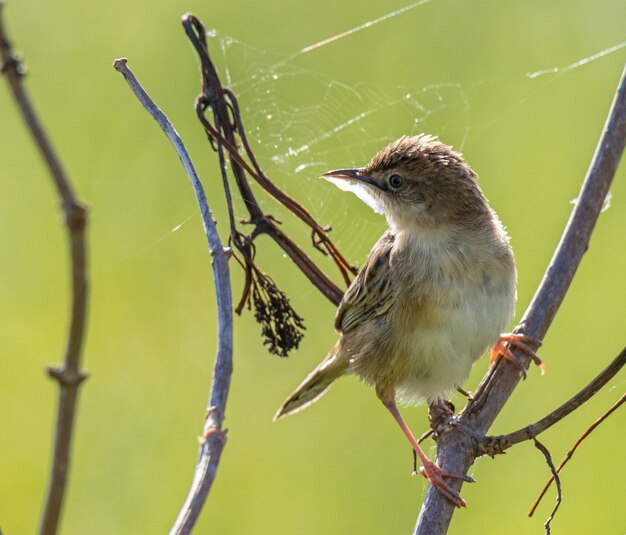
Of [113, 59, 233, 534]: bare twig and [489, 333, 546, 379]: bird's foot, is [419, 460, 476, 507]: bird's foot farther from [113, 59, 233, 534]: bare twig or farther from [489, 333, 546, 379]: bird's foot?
[113, 59, 233, 534]: bare twig

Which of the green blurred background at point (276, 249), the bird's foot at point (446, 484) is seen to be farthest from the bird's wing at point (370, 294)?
the bird's foot at point (446, 484)

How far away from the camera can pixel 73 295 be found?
3.11ft

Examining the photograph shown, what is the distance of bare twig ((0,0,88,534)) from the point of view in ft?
3.04

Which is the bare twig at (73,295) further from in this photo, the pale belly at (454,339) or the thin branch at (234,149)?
the pale belly at (454,339)

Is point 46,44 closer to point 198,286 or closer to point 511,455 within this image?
point 198,286

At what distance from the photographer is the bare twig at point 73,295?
3.04 feet

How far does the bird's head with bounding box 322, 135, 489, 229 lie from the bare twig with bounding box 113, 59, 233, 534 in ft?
5.07

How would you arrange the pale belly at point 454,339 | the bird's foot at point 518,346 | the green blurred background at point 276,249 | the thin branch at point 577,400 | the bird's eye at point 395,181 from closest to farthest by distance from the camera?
the thin branch at point 577,400
the bird's foot at point 518,346
the pale belly at point 454,339
the bird's eye at point 395,181
the green blurred background at point 276,249

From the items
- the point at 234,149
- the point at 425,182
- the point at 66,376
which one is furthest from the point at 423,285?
the point at 66,376

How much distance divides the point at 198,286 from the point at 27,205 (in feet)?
4.76

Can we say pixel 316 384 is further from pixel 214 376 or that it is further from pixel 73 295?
pixel 73 295

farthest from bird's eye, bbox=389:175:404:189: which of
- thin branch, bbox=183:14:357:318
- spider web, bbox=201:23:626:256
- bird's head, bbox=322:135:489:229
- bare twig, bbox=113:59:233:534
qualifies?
bare twig, bbox=113:59:233:534

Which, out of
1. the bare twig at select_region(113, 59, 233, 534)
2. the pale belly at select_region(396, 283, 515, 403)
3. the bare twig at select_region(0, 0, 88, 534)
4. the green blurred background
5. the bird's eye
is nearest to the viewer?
the bare twig at select_region(0, 0, 88, 534)

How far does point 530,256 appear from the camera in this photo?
5.50 m
